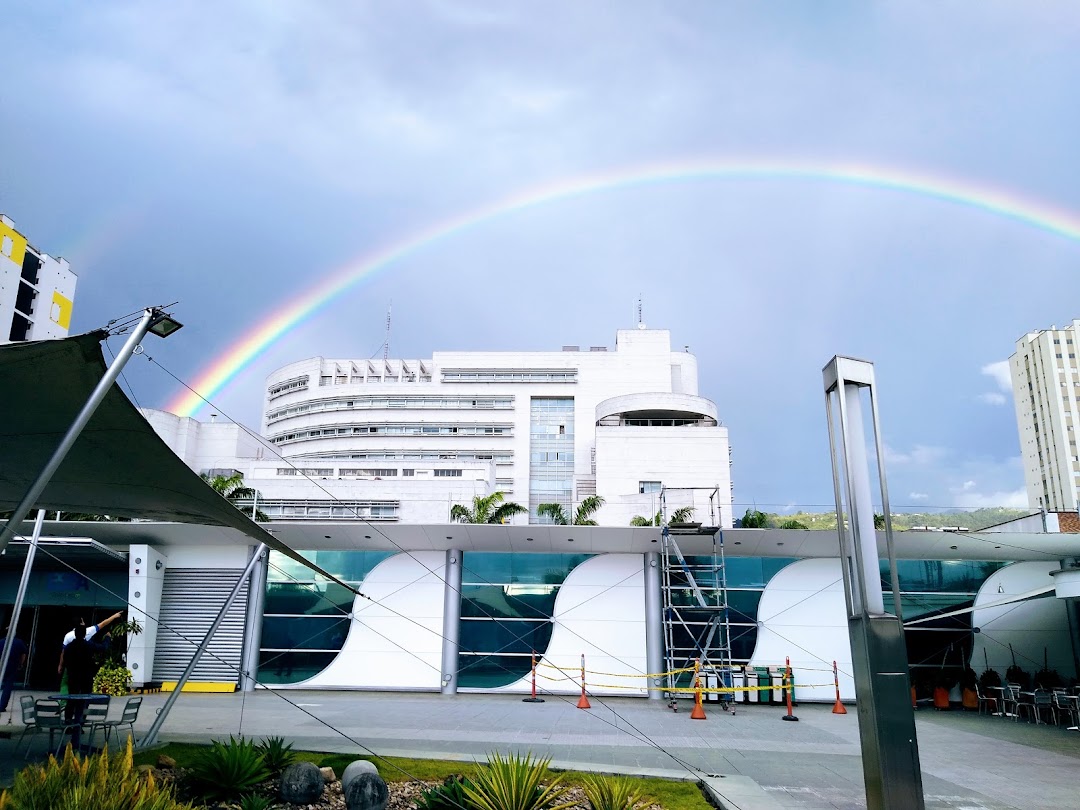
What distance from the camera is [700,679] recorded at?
18234mm

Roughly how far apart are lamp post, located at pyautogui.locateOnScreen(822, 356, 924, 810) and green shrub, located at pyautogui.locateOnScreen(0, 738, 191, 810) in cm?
586

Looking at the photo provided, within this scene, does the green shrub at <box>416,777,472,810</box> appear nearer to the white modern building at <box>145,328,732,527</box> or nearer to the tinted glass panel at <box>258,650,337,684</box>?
the tinted glass panel at <box>258,650,337,684</box>

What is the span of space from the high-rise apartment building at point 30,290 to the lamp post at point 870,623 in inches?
2470

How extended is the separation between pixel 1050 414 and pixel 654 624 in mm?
106156

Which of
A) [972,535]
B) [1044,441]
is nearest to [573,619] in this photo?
[972,535]

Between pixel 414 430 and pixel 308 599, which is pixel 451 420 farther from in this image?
pixel 308 599

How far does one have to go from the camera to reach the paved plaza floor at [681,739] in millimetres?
9352

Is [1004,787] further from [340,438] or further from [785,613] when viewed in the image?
[340,438]

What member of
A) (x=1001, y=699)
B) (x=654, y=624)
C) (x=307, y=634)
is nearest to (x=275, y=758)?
(x=654, y=624)

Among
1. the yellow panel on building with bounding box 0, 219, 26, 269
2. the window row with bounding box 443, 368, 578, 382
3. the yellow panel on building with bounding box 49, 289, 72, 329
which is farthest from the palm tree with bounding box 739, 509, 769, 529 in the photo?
the yellow panel on building with bounding box 49, 289, 72, 329

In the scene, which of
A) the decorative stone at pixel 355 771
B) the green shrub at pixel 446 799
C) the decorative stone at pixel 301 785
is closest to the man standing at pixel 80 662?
the decorative stone at pixel 301 785

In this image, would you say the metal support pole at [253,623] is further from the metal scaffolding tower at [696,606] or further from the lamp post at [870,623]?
the lamp post at [870,623]

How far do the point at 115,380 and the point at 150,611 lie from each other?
16.3 metres

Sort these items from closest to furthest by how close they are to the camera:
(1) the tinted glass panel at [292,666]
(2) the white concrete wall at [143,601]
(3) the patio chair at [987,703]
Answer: (3) the patio chair at [987,703] < (2) the white concrete wall at [143,601] < (1) the tinted glass panel at [292,666]
